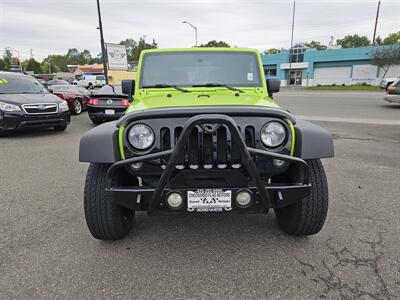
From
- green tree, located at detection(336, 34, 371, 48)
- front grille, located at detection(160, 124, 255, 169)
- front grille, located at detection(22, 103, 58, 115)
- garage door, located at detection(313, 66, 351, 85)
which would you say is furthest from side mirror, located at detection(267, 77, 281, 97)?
green tree, located at detection(336, 34, 371, 48)

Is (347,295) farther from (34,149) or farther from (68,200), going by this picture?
(34,149)

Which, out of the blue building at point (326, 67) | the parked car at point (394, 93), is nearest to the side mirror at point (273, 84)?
the parked car at point (394, 93)

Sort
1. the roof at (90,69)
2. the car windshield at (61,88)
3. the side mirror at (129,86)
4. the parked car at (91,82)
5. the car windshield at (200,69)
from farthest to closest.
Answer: the roof at (90,69) < the parked car at (91,82) < the car windshield at (61,88) < the side mirror at (129,86) < the car windshield at (200,69)

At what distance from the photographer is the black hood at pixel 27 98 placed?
24.4 feet

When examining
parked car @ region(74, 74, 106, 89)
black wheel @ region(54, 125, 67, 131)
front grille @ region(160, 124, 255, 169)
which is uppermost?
front grille @ region(160, 124, 255, 169)

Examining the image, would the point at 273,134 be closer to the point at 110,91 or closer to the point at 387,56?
the point at 110,91

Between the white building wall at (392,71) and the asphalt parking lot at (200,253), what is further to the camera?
the white building wall at (392,71)

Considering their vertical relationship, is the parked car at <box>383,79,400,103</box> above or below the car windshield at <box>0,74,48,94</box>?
below

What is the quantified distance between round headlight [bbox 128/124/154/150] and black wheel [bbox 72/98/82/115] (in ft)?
35.8

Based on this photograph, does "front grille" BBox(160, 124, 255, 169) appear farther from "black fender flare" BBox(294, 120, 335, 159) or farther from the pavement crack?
the pavement crack

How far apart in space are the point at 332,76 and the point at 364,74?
470 centimetres

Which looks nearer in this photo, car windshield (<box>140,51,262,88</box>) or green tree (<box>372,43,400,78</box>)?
car windshield (<box>140,51,262,88</box>)

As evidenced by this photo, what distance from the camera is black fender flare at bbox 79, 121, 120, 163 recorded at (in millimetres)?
2326

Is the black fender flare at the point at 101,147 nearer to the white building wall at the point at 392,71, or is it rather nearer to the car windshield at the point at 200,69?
the car windshield at the point at 200,69
